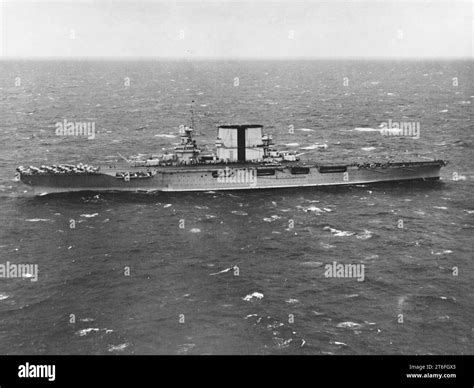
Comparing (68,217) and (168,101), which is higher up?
(168,101)

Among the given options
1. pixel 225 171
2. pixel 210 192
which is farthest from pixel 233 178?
pixel 210 192

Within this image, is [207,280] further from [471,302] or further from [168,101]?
[168,101]

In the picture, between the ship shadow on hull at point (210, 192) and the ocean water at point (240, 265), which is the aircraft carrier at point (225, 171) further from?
the ocean water at point (240, 265)

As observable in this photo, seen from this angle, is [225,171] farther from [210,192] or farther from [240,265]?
[240,265]

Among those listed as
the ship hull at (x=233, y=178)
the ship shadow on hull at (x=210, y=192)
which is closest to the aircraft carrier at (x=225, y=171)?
the ship hull at (x=233, y=178)

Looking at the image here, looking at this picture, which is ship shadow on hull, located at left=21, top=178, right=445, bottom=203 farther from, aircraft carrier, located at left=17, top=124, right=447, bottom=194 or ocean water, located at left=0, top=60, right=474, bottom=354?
aircraft carrier, located at left=17, top=124, right=447, bottom=194

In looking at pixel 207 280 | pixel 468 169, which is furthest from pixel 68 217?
pixel 468 169

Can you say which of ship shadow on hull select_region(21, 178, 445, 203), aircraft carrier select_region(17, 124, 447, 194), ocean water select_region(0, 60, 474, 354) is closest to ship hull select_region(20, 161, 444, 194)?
aircraft carrier select_region(17, 124, 447, 194)
